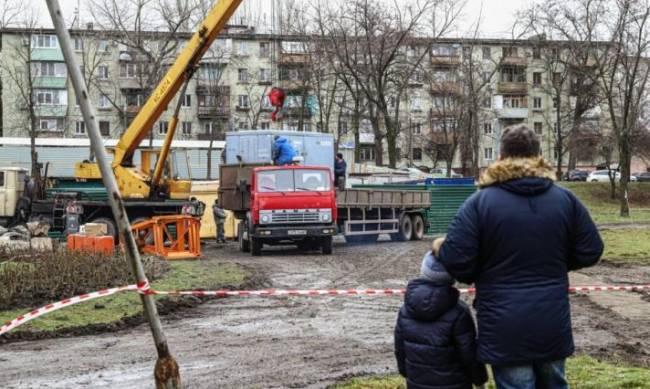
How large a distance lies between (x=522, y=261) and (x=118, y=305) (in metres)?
8.66

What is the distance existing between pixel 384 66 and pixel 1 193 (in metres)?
27.4

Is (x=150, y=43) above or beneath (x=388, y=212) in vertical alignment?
above

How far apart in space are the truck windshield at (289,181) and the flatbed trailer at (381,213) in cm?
224

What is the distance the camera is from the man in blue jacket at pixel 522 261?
14.3 ft

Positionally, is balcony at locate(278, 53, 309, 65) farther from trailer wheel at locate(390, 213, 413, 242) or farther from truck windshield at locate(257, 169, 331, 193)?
truck windshield at locate(257, 169, 331, 193)

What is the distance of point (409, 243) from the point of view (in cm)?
2709

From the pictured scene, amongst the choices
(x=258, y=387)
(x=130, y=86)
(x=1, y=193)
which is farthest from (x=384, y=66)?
(x=258, y=387)

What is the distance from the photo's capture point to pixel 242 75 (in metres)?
80.2

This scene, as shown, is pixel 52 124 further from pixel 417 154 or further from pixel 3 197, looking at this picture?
pixel 3 197

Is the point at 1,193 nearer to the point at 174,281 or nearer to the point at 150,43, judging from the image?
the point at 174,281

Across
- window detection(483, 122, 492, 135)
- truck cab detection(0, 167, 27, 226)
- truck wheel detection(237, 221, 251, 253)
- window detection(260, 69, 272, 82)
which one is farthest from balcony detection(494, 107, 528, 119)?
truck wheel detection(237, 221, 251, 253)

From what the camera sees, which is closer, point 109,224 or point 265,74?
point 109,224

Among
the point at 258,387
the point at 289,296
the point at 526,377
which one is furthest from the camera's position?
the point at 289,296

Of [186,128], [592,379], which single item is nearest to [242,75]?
[186,128]
